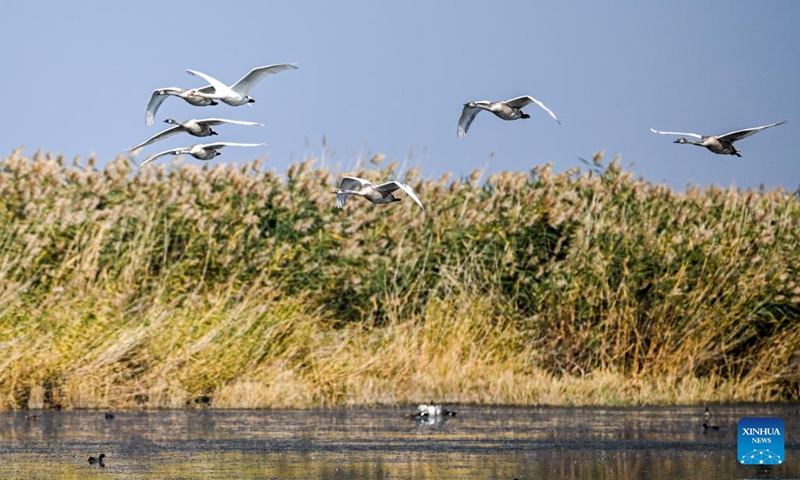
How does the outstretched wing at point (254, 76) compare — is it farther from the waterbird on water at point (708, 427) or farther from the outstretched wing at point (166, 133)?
the waterbird on water at point (708, 427)

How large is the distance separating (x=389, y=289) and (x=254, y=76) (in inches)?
332

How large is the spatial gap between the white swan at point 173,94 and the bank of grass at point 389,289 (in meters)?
4.00

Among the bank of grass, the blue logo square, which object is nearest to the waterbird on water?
the blue logo square

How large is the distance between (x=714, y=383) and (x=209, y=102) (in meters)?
10.5

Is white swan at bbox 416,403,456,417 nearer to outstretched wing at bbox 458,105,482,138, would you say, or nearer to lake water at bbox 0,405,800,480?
lake water at bbox 0,405,800,480

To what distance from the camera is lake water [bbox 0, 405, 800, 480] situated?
43.5 feet

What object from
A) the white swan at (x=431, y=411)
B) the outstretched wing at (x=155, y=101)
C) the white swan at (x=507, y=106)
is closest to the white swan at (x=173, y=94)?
the outstretched wing at (x=155, y=101)

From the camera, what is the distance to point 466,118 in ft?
57.8

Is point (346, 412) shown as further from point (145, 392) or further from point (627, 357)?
point (627, 357)

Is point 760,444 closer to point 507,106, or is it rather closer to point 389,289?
point 507,106

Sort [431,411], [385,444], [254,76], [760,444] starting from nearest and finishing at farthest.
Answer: [760,444] → [385,444] → [254,76] → [431,411]

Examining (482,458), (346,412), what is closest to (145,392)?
(346,412)

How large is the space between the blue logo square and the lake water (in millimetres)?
163

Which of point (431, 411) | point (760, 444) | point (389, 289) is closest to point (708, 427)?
point (760, 444)
